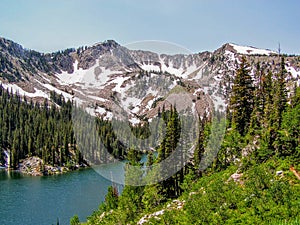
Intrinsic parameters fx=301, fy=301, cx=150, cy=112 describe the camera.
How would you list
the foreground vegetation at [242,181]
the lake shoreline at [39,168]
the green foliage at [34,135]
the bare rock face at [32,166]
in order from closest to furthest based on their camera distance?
1. the foreground vegetation at [242,181]
2. the bare rock face at [32,166]
3. the lake shoreline at [39,168]
4. the green foliage at [34,135]

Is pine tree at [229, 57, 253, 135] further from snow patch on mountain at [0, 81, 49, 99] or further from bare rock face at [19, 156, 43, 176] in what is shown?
snow patch on mountain at [0, 81, 49, 99]

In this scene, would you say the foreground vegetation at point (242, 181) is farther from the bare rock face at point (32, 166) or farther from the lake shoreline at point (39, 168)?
the bare rock face at point (32, 166)

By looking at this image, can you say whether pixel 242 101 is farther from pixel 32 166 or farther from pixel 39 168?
pixel 32 166

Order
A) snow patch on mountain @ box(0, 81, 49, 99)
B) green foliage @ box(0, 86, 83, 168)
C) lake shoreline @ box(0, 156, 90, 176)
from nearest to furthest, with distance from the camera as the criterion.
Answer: lake shoreline @ box(0, 156, 90, 176)
green foliage @ box(0, 86, 83, 168)
snow patch on mountain @ box(0, 81, 49, 99)

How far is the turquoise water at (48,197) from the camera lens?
160ft

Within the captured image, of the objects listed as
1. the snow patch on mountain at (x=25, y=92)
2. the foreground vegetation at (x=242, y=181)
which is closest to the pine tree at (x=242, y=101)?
the foreground vegetation at (x=242, y=181)

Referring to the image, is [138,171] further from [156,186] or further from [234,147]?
[234,147]

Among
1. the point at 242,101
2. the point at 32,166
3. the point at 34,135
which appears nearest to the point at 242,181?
the point at 242,101

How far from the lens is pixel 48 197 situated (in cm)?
5988

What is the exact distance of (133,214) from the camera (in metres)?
33.1

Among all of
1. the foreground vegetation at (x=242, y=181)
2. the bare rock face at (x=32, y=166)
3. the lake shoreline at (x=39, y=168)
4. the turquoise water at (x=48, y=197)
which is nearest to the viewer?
the foreground vegetation at (x=242, y=181)

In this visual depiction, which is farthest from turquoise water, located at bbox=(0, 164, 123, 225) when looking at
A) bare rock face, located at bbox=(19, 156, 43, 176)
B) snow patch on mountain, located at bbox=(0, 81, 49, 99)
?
snow patch on mountain, located at bbox=(0, 81, 49, 99)

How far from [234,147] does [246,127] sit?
540 cm

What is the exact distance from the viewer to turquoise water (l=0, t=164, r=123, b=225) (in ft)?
160
